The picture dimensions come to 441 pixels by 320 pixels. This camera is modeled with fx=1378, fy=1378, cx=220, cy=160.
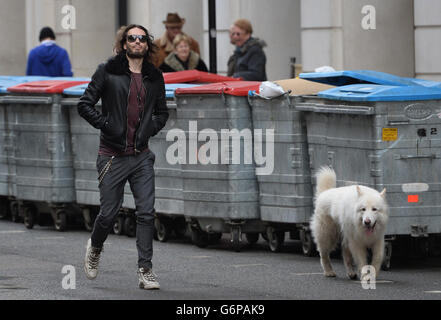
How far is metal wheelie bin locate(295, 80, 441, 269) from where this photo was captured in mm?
11633

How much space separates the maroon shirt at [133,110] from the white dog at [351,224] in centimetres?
185

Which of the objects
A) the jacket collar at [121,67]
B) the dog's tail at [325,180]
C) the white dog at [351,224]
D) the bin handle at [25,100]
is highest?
the jacket collar at [121,67]

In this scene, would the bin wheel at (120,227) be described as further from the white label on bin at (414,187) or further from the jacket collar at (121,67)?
the jacket collar at (121,67)

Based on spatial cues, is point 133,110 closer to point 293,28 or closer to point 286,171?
point 286,171

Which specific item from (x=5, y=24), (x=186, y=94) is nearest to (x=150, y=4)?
(x=5, y=24)

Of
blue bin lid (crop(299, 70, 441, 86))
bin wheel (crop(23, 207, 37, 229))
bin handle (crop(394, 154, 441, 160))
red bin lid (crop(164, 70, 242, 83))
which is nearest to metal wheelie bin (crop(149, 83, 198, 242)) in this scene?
red bin lid (crop(164, 70, 242, 83))

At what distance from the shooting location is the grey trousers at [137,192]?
1036 centimetres

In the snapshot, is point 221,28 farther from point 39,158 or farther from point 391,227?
point 391,227

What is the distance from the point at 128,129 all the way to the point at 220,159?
2.94 meters

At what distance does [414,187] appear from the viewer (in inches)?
461

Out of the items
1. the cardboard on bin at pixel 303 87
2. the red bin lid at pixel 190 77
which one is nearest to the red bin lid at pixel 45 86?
the red bin lid at pixel 190 77

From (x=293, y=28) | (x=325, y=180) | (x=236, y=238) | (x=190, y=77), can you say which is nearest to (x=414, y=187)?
(x=325, y=180)

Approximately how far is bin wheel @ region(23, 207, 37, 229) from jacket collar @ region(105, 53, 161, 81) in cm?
547

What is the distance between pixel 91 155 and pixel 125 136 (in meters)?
4.69
